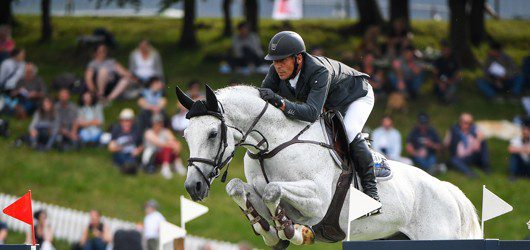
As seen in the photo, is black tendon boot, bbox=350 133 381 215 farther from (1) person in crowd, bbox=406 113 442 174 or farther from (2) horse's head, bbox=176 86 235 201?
(1) person in crowd, bbox=406 113 442 174

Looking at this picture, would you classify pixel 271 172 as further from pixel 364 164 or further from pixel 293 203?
pixel 364 164

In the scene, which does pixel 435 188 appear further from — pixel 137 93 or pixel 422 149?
pixel 137 93

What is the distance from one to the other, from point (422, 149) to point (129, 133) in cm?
439

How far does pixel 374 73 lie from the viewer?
60.1ft

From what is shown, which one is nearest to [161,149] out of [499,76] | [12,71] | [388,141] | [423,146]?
[388,141]

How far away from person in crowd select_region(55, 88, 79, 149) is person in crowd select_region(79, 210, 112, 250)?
3008 millimetres

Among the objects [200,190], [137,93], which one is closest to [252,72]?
[137,93]

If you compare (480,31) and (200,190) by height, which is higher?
(200,190)

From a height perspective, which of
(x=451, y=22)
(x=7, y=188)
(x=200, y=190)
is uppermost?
(x=200, y=190)

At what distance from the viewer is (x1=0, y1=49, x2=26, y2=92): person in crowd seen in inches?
712

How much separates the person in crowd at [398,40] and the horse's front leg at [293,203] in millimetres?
10838

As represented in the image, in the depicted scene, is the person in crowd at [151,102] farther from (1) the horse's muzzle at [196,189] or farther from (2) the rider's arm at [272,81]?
(1) the horse's muzzle at [196,189]

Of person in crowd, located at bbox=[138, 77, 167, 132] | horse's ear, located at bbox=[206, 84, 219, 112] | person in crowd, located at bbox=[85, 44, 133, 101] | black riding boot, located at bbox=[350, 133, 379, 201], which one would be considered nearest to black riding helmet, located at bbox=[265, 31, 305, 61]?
horse's ear, located at bbox=[206, 84, 219, 112]

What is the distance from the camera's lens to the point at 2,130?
17.7 m
